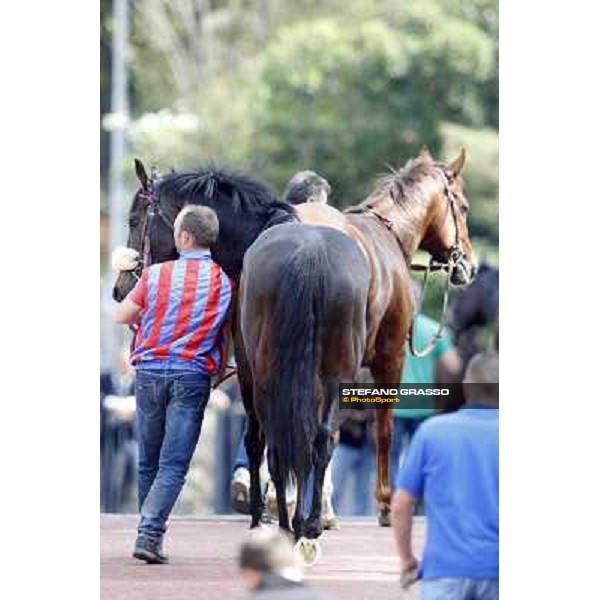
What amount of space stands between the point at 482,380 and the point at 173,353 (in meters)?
2.47

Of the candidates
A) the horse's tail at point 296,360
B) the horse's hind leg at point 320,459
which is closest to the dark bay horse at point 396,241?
the horse's hind leg at point 320,459

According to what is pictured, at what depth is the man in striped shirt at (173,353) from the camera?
29.6 feet

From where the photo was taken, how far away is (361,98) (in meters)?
23.6

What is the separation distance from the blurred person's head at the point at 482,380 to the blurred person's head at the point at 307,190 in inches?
145

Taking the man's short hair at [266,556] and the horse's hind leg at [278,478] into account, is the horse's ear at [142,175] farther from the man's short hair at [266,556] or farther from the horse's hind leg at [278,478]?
the man's short hair at [266,556]

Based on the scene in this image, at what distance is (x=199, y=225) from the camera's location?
9141 mm

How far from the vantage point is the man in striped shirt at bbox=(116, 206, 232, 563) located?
9023 millimetres

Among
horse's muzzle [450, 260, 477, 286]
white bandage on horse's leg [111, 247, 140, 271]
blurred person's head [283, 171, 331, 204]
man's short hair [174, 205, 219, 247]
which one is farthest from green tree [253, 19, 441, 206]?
man's short hair [174, 205, 219, 247]
